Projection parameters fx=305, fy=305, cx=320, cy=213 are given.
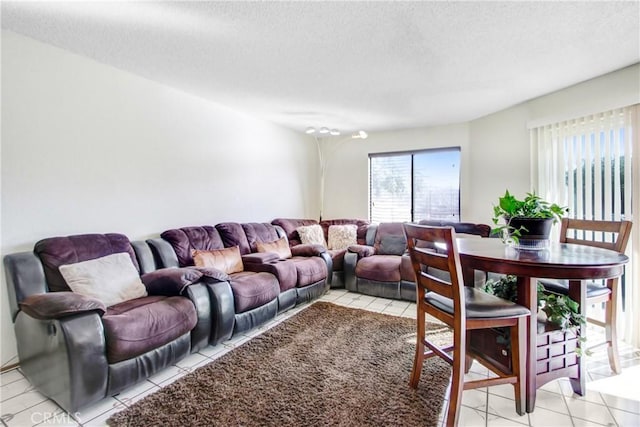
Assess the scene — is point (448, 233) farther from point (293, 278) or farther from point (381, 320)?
point (293, 278)

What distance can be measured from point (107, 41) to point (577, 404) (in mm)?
3904

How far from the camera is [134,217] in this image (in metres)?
2.90

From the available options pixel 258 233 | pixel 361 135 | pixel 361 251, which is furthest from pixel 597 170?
pixel 258 233

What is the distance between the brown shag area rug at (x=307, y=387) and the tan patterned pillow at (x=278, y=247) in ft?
Answer: 3.76

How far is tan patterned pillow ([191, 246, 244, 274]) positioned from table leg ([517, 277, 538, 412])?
2479 mm

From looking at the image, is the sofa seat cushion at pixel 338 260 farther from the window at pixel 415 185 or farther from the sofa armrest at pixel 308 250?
the window at pixel 415 185

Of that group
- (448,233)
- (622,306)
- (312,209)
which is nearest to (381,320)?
(448,233)

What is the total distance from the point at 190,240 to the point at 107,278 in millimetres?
915

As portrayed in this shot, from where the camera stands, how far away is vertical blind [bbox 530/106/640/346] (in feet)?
8.54

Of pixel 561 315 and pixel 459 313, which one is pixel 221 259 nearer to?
pixel 459 313

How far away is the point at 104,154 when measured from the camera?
8.79ft

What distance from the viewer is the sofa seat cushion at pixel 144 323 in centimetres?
177

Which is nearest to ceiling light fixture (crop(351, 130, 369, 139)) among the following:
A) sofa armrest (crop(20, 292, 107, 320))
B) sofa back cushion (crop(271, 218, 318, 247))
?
sofa back cushion (crop(271, 218, 318, 247))

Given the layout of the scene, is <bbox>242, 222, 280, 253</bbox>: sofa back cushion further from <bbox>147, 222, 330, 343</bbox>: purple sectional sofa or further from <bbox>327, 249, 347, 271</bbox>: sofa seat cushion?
<bbox>327, 249, 347, 271</bbox>: sofa seat cushion
